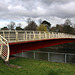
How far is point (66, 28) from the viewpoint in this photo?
298 ft

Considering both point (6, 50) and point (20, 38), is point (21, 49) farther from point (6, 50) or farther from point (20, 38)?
point (6, 50)

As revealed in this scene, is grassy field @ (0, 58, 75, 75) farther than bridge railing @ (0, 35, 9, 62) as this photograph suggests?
No

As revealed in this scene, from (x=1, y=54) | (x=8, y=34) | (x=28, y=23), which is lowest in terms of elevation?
(x=1, y=54)

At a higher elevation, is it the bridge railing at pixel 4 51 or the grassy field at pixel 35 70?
the bridge railing at pixel 4 51

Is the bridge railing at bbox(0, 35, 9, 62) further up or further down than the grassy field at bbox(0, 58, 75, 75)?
further up

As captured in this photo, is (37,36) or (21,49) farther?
(37,36)

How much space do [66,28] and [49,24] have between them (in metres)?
23.7

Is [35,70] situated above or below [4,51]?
below

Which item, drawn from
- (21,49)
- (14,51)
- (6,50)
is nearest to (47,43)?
(21,49)

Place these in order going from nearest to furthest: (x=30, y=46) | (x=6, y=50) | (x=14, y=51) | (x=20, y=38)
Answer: (x=6, y=50) → (x=14, y=51) → (x=20, y=38) → (x=30, y=46)

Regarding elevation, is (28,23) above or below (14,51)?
above

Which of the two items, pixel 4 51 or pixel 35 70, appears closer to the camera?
pixel 35 70

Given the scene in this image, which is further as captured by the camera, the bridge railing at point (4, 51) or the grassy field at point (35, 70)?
the bridge railing at point (4, 51)

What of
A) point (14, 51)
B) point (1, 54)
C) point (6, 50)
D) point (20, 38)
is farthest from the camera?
point (20, 38)
